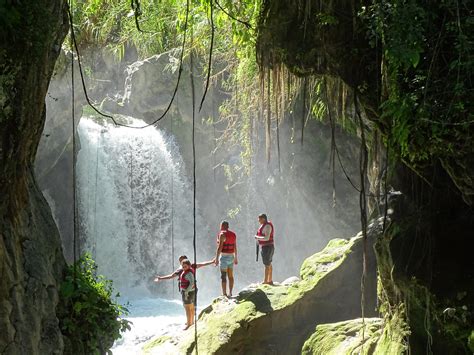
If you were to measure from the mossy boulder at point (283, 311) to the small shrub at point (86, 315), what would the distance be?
10.9 ft

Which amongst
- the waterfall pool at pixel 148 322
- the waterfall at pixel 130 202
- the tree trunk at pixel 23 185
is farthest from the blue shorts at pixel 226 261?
the waterfall at pixel 130 202

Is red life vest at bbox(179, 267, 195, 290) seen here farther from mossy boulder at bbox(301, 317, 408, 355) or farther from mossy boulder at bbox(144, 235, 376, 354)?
mossy boulder at bbox(301, 317, 408, 355)

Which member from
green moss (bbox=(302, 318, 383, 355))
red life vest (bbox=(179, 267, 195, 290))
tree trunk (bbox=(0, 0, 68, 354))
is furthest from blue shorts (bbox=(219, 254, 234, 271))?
tree trunk (bbox=(0, 0, 68, 354))

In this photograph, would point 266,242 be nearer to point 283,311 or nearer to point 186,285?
point 283,311

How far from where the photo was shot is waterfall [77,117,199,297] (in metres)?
20.8

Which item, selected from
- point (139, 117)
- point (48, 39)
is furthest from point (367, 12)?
point (139, 117)

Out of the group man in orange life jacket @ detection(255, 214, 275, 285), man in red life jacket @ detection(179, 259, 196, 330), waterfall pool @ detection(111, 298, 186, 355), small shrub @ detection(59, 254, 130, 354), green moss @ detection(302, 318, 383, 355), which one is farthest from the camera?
waterfall pool @ detection(111, 298, 186, 355)

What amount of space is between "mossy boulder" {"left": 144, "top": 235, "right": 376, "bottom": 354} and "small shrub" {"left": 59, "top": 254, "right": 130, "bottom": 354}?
10.9 feet

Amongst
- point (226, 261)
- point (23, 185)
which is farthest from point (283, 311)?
point (23, 185)

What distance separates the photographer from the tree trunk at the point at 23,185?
5.04 m

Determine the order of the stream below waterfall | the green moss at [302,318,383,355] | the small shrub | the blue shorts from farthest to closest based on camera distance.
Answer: the stream below waterfall < the blue shorts < the green moss at [302,318,383,355] < the small shrub

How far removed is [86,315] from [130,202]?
1518cm

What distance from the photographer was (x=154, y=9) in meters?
10.0

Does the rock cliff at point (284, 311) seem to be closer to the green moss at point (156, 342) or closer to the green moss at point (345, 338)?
the green moss at point (156, 342)
